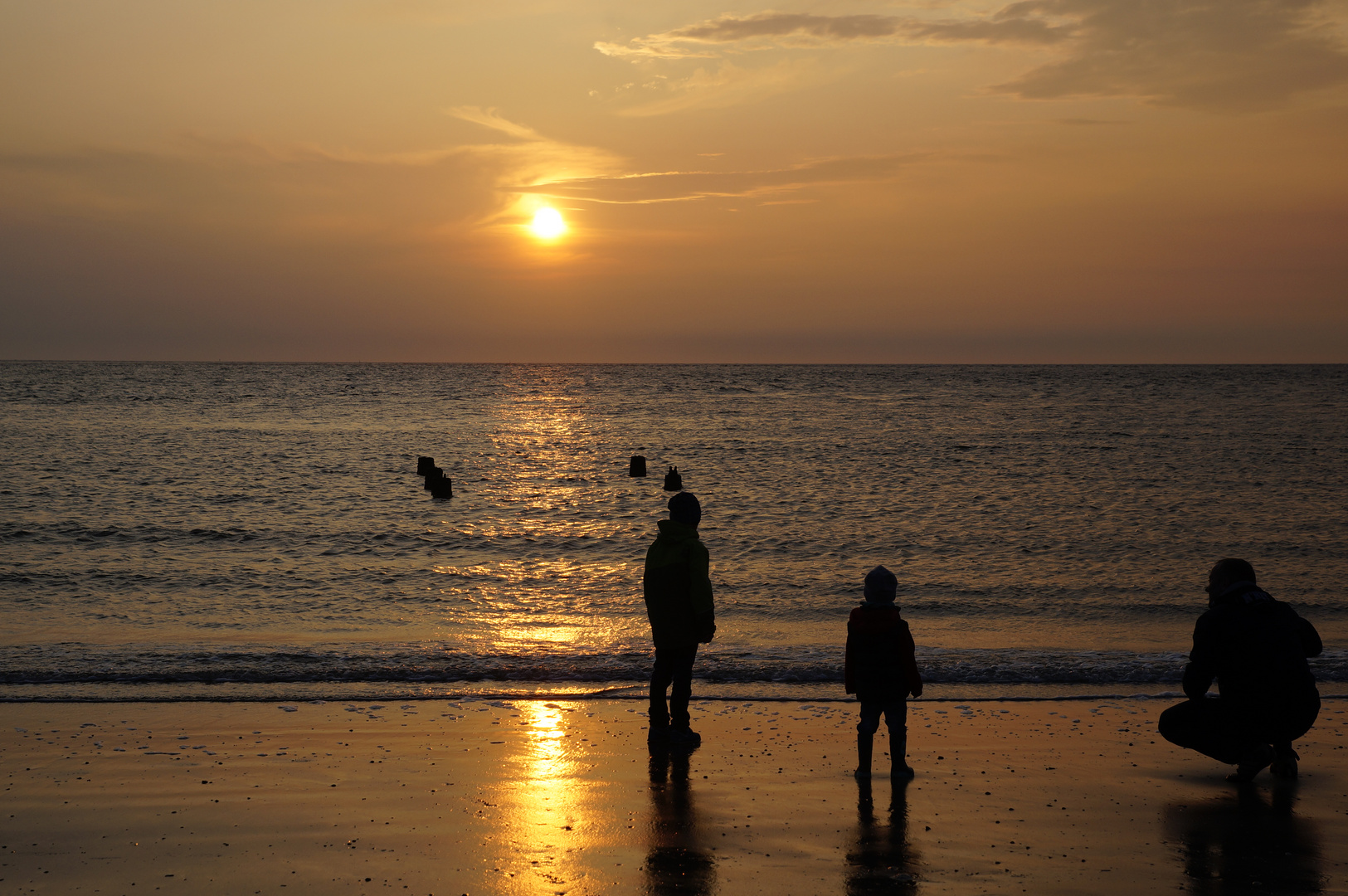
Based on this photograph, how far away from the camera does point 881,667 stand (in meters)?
6.18

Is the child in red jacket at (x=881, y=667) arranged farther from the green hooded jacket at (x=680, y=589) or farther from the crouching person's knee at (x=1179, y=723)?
the crouching person's knee at (x=1179, y=723)

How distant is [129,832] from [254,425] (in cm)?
5178

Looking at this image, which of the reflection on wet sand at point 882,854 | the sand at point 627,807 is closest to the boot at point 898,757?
the sand at point 627,807

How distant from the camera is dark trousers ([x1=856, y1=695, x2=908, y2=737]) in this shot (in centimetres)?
624

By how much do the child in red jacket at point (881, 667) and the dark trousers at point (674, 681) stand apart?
1.31 metres

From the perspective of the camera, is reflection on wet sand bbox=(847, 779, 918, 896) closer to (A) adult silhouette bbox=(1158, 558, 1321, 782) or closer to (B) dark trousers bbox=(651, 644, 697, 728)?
(B) dark trousers bbox=(651, 644, 697, 728)

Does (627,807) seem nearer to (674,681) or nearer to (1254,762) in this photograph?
(674,681)

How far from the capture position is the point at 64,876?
4.76 meters

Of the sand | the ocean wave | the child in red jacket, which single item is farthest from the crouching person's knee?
the ocean wave

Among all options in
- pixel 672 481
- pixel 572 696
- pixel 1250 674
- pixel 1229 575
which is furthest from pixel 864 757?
pixel 672 481

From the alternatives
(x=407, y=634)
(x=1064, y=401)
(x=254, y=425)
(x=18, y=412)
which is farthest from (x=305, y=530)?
(x=1064, y=401)

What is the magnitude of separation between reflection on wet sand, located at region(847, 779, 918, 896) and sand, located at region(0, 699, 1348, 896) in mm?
14

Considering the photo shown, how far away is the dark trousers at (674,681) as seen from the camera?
7043 millimetres

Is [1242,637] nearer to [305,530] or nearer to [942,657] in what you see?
[942,657]
